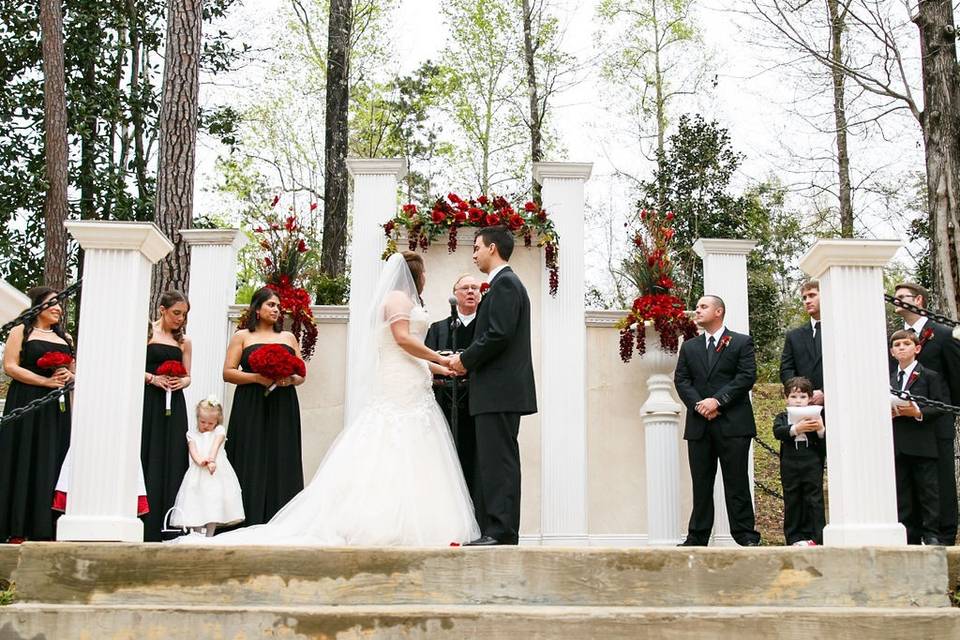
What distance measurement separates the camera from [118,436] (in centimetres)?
472

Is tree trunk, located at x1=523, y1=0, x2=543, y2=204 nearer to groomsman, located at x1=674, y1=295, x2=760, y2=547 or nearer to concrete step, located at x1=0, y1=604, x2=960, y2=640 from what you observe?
groomsman, located at x1=674, y1=295, x2=760, y2=547

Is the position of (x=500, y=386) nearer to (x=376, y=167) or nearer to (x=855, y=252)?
(x=855, y=252)

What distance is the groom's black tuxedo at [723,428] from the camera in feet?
21.8

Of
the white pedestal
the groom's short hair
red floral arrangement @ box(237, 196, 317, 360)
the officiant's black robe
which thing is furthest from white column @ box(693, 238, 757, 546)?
red floral arrangement @ box(237, 196, 317, 360)

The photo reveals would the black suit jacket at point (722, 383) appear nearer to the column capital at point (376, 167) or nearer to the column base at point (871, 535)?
the column base at point (871, 535)

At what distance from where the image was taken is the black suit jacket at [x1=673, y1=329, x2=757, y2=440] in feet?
21.8

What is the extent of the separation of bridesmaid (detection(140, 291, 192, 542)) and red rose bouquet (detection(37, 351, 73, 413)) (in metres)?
0.50

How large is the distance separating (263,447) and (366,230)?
205cm

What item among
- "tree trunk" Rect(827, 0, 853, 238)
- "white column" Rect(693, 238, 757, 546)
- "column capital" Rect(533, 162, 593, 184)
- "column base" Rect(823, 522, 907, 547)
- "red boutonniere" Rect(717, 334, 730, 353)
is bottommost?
"column base" Rect(823, 522, 907, 547)

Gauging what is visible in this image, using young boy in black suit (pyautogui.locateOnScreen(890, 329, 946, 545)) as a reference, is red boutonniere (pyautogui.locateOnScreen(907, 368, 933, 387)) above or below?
above

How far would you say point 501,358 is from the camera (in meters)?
5.42

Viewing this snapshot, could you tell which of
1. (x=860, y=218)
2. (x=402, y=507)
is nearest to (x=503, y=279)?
(x=402, y=507)

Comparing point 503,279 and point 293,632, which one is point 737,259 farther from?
point 293,632

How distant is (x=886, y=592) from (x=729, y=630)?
0.84 meters
